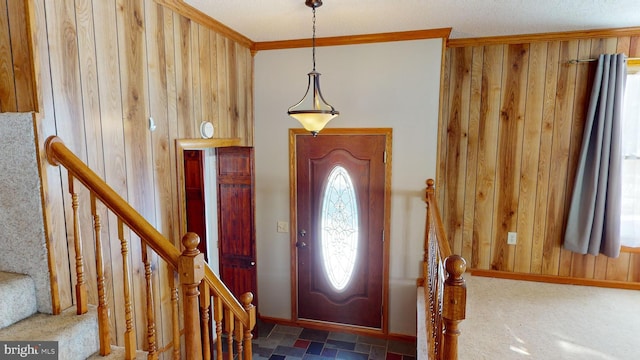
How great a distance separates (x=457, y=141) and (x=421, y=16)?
131cm

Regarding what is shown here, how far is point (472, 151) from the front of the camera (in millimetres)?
3732

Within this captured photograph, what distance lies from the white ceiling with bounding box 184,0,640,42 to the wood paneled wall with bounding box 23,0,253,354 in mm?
395

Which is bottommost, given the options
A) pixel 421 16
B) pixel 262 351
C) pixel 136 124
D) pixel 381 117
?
pixel 262 351

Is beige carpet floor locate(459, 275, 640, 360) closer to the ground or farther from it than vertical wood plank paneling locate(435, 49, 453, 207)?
closer to the ground

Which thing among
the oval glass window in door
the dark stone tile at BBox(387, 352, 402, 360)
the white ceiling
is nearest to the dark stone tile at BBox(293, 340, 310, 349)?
the oval glass window in door

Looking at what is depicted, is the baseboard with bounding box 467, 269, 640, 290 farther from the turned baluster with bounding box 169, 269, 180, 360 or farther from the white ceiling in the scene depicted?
the turned baluster with bounding box 169, 269, 180, 360

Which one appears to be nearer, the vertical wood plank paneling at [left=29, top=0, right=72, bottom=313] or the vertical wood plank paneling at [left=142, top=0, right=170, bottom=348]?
the vertical wood plank paneling at [left=29, top=0, right=72, bottom=313]

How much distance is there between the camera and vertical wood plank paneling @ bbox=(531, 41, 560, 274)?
3.47 metres

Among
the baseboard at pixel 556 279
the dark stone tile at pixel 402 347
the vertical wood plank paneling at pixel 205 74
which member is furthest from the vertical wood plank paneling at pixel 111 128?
the baseboard at pixel 556 279

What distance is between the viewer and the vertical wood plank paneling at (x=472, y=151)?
364 centimetres

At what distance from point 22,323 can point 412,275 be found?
2.96 meters

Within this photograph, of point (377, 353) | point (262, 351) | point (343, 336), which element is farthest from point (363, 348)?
point (262, 351)

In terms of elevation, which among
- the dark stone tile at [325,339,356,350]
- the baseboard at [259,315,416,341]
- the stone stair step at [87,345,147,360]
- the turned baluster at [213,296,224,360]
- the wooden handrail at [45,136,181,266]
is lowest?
the dark stone tile at [325,339,356,350]

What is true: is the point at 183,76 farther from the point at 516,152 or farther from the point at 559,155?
the point at 559,155
